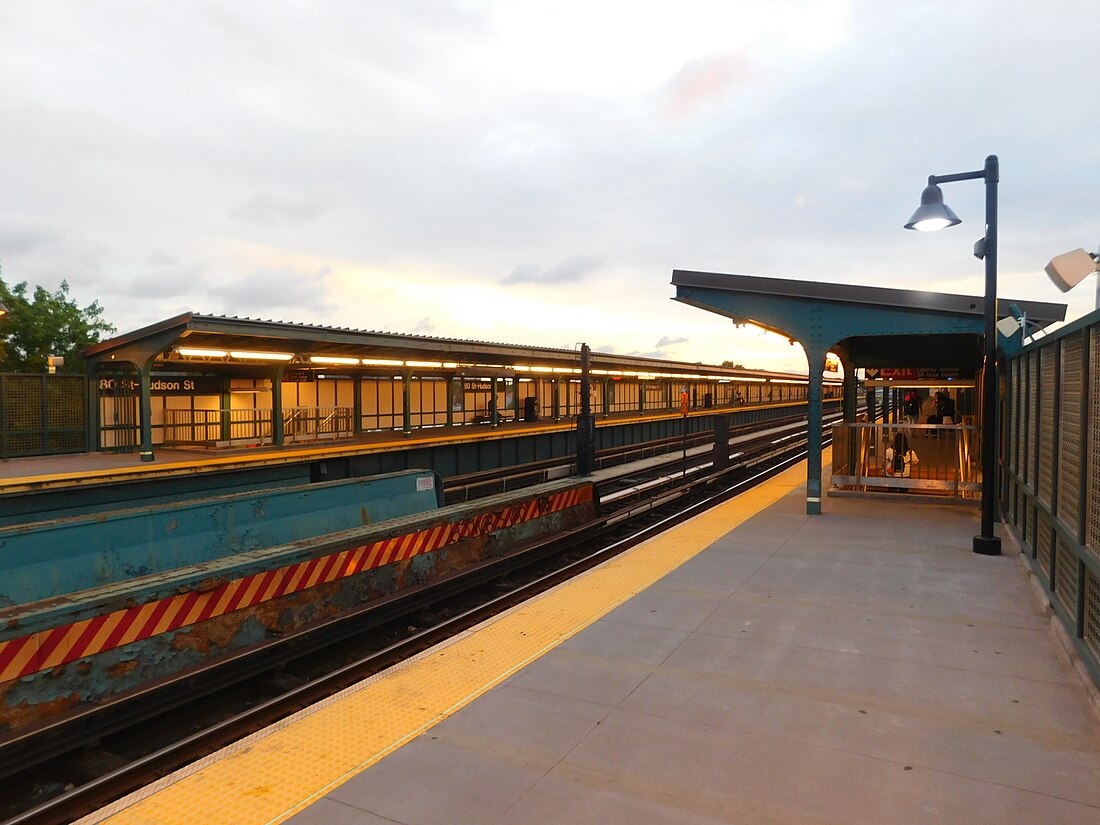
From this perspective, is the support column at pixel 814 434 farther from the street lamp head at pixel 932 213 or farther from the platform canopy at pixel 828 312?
the street lamp head at pixel 932 213

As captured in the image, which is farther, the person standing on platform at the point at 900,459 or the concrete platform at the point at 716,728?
the person standing on platform at the point at 900,459

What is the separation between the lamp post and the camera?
347 inches

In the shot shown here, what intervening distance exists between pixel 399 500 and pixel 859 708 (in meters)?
8.22

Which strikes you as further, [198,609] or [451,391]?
[451,391]

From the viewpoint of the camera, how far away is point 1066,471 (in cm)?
558

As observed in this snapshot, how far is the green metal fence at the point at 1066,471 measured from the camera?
15.5 feet

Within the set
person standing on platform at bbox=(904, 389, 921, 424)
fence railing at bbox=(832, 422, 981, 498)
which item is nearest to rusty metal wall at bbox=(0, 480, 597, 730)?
fence railing at bbox=(832, 422, 981, 498)

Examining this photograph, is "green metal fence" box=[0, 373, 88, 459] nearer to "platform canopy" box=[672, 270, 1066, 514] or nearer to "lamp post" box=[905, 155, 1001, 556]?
"platform canopy" box=[672, 270, 1066, 514]

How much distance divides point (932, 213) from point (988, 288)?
4.85ft

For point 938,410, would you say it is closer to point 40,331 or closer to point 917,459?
point 917,459

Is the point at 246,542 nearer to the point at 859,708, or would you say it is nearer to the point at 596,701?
the point at 596,701

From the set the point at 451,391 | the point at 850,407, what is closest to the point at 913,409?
the point at 850,407

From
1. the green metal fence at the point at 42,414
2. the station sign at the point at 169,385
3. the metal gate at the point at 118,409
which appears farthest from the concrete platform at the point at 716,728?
the station sign at the point at 169,385

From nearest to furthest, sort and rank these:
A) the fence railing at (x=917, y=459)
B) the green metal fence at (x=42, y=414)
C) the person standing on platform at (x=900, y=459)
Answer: the fence railing at (x=917, y=459) < the person standing on platform at (x=900, y=459) < the green metal fence at (x=42, y=414)
